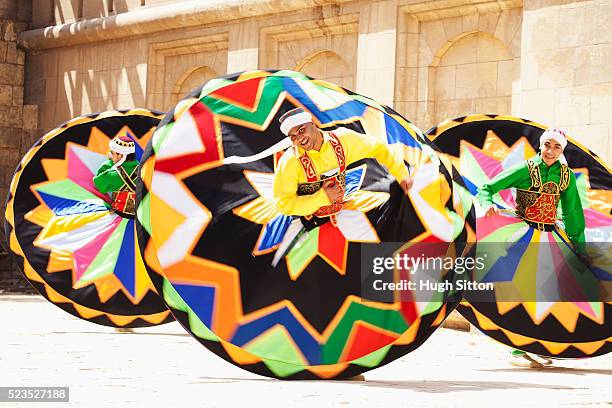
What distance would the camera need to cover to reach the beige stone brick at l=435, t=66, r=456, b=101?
13414 millimetres

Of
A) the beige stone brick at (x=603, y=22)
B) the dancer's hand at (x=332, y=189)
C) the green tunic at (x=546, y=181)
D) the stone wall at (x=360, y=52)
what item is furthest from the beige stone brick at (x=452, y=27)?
the dancer's hand at (x=332, y=189)

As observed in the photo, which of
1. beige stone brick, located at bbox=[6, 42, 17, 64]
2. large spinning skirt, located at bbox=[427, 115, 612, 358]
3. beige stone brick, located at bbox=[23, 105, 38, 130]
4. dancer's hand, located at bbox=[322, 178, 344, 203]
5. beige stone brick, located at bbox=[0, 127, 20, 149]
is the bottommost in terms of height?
large spinning skirt, located at bbox=[427, 115, 612, 358]

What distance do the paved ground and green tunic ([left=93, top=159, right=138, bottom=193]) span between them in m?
1.37

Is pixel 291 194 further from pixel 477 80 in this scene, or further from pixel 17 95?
pixel 17 95

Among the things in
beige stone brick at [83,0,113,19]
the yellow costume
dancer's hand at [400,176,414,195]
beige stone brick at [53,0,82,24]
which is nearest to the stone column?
beige stone brick at [83,0,113,19]

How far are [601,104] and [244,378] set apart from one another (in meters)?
5.96

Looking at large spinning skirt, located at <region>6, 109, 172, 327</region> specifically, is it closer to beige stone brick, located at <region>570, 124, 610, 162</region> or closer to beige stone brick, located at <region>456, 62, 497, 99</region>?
beige stone brick, located at <region>456, 62, 497, 99</region>

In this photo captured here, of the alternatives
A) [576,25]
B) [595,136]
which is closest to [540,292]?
[595,136]

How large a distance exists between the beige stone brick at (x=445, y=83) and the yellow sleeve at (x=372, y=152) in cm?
659

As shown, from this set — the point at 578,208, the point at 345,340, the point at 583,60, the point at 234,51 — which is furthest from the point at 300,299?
the point at 234,51

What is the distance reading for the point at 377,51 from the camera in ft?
45.5

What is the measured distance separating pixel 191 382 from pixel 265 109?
1.90 meters

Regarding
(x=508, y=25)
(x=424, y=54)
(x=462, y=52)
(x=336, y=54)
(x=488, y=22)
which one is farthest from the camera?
(x=336, y=54)

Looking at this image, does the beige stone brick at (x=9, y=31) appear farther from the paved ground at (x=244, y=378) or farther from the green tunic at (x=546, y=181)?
the green tunic at (x=546, y=181)
